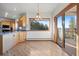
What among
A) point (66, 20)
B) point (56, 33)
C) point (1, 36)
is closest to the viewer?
point (1, 36)

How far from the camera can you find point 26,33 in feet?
23.3

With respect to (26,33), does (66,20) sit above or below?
above

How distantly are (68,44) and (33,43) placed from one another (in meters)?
1.65

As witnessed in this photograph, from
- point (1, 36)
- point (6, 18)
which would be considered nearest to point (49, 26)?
point (6, 18)

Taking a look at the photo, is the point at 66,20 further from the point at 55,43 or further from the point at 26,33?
the point at 26,33

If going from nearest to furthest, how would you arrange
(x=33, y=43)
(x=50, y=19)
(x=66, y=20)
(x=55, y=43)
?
(x=66, y=20), (x=33, y=43), (x=55, y=43), (x=50, y=19)

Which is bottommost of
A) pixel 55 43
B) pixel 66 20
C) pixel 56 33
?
pixel 55 43

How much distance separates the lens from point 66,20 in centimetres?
541

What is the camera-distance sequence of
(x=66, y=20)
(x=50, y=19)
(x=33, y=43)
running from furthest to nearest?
(x=50, y=19), (x=33, y=43), (x=66, y=20)

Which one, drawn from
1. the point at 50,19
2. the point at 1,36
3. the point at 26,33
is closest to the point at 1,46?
the point at 1,36

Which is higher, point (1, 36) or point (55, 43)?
point (1, 36)

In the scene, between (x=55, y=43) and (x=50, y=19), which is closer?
(x=55, y=43)

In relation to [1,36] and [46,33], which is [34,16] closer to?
[46,33]

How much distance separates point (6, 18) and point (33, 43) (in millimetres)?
1785
